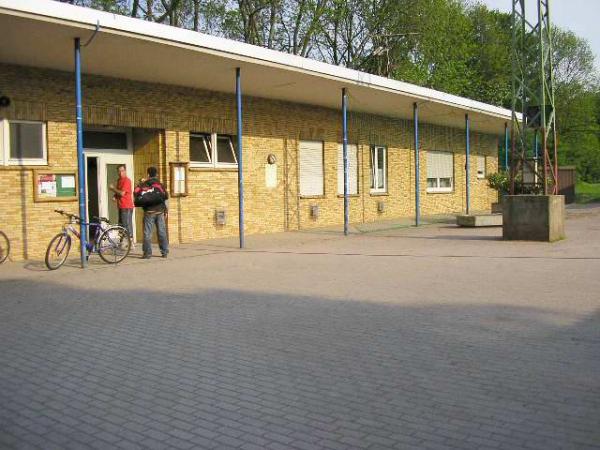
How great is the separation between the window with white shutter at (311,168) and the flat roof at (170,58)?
1.28m

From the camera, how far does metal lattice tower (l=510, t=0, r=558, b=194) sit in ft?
52.9

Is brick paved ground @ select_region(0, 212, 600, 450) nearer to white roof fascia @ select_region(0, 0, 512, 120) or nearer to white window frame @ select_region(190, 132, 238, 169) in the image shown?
white roof fascia @ select_region(0, 0, 512, 120)

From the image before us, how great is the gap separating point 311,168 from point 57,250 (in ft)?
33.7

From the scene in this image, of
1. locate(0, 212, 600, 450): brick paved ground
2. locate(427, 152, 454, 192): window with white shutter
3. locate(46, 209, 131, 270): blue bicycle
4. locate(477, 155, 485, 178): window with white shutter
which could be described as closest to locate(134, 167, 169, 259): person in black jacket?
locate(46, 209, 131, 270): blue bicycle

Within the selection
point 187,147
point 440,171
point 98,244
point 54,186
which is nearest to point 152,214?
point 98,244

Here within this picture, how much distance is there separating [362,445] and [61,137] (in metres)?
11.4

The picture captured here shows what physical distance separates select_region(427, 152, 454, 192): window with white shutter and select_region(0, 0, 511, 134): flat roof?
7.12m

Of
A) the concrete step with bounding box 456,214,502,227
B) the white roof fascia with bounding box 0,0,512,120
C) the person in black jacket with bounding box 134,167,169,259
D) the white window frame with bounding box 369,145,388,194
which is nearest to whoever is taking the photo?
the white roof fascia with bounding box 0,0,512,120

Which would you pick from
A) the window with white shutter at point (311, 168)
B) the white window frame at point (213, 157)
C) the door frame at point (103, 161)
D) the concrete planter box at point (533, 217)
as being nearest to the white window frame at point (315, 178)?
the window with white shutter at point (311, 168)

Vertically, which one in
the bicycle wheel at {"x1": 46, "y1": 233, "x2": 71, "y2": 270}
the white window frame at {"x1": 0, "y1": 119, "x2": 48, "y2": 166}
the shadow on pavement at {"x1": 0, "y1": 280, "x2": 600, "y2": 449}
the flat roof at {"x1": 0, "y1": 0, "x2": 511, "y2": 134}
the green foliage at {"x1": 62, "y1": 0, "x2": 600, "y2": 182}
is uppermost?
the green foliage at {"x1": 62, "y1": 0, "x2": 600, "y2": 182}

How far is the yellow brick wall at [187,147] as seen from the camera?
42.9ft

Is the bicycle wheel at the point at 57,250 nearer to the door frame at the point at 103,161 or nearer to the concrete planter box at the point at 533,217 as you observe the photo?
the door frame at the point at 103,161

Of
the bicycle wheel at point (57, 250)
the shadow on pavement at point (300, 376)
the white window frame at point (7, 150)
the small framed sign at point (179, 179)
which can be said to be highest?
the white window frame at point (7, 150)

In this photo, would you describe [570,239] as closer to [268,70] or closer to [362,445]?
[268,70]
